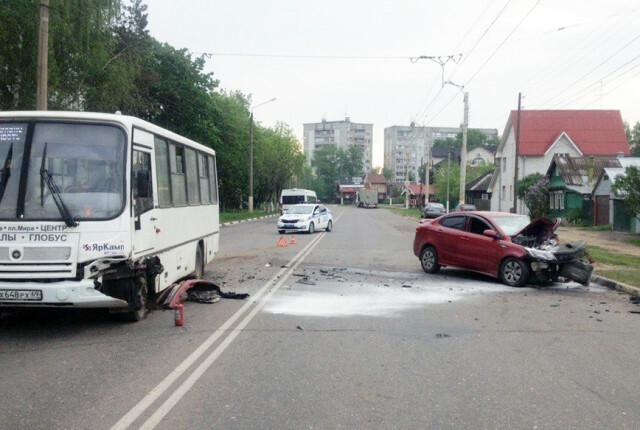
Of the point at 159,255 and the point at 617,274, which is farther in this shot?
the point at 617,274

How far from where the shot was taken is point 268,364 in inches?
252

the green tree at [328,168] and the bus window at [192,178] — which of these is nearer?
the bus window at [192,178]

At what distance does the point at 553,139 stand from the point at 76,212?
180 ft

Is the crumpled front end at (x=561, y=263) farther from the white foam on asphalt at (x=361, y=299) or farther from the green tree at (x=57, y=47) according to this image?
the green tree at (x=57, y=47)

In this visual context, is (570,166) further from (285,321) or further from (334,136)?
(334,136)

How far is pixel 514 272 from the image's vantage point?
1270 cm

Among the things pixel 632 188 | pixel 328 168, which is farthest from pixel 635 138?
pixel 328 168

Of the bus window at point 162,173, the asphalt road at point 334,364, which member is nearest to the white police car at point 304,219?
the asphalt road at point 334,364

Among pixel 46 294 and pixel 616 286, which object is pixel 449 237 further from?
pixel 46 294

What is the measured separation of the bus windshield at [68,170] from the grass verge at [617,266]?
10137mm

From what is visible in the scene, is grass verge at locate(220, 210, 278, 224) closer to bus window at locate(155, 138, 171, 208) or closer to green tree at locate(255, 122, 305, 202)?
green tree at locate(255, 122, 305, 202)

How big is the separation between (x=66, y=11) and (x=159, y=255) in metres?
16.4

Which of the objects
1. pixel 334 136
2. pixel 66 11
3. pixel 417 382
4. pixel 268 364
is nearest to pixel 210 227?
pixel 268 364

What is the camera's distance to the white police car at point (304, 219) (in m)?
30.7
